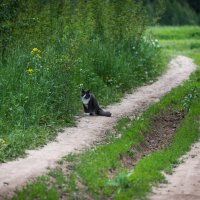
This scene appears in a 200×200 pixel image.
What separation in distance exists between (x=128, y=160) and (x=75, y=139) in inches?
55.7

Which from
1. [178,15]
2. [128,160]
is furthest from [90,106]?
[178,15]

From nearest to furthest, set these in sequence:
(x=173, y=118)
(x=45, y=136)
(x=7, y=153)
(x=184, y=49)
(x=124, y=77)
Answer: (x=7, y=153), (x=45, y=136), (x=173, y=118), (x=124, y=77), (x=184, y=49)

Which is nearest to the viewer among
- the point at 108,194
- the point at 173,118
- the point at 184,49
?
the point at 108,194

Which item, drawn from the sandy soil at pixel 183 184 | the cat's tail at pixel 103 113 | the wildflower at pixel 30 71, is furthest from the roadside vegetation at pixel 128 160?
the wildflower at pixel 30 71

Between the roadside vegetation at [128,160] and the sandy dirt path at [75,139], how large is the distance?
0.75 feet

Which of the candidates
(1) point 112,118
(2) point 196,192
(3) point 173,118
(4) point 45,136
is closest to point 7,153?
(4) point 45,136

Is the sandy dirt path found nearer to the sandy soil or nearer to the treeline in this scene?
the sandy soil

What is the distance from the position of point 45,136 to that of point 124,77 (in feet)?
27.0

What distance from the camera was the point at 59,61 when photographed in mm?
15336

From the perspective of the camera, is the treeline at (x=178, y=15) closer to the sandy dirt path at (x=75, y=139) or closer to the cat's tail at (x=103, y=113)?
the sandy dirt path at (x=75, y=139)

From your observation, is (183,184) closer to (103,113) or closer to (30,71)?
(103,113)

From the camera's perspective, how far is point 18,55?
15945mm

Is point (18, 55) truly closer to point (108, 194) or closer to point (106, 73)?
point (106, 73)

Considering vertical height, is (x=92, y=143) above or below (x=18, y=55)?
below
